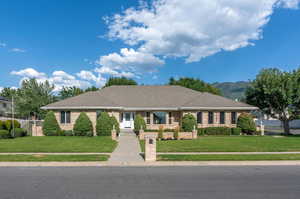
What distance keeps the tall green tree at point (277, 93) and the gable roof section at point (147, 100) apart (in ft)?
9.89

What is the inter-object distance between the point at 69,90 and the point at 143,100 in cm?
2638

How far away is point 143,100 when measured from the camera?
1014 inches

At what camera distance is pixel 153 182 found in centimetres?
650

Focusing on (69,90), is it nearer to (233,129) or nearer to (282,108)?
(233,129)

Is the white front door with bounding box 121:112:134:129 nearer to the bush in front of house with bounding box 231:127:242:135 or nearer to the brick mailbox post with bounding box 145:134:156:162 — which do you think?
the bush in front of house with bounding box 231:127:242:135

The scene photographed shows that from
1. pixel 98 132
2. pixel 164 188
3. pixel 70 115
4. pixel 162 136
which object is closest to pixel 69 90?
pixel 70 115

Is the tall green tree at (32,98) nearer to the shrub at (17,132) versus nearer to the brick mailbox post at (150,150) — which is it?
the shrub at (17,132)

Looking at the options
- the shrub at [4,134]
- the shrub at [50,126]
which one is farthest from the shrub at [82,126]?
the shrub at [4,134]

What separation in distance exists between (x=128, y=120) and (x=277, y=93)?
18052 mm

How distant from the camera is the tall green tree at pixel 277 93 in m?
21.5

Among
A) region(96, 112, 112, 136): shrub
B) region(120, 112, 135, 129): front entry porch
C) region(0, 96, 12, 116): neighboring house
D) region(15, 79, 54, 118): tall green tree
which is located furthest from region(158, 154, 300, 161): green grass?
region(0, 96, 12, 116): neighboring house

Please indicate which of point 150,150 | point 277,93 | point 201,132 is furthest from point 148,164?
point 277,93

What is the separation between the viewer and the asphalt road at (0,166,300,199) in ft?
17.8

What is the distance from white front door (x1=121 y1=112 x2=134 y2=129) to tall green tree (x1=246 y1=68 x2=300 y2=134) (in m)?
16.0
